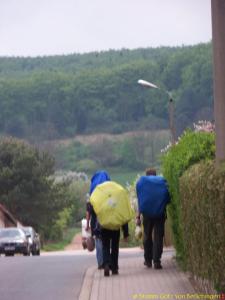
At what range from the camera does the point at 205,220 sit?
11266 millimetres

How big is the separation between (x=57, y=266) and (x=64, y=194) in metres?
65.2

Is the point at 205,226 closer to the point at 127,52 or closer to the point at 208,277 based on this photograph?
the point at 208,277

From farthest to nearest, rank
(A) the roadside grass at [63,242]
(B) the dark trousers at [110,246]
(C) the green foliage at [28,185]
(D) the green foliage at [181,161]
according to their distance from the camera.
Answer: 1. (A) the roadside grass at [63,242]
2. (C) the green foliage at [28,185]
3. (B) the dark trousers at [110,246]
4. (D) the green foliage at [181,161]

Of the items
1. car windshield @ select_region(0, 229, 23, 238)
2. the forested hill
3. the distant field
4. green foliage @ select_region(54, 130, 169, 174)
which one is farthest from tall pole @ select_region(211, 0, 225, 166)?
the forested hill

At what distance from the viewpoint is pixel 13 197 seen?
80188 millimetres

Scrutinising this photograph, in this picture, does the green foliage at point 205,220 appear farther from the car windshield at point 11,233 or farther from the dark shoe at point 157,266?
the car windshield at point 11,233

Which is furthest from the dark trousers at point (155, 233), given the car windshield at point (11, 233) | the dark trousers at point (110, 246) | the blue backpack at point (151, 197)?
the car windshield at point (11, 233)

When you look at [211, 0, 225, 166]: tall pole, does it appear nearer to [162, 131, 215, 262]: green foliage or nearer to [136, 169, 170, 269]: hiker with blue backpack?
[162, 131, 215, 262]: green foliage

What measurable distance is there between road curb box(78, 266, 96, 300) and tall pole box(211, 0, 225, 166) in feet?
10.3

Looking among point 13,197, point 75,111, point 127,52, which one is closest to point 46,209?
point 13,197

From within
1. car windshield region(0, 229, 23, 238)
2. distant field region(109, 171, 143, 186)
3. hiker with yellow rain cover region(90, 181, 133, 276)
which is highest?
hiker with yellow rain cover region(90, 181, 133, 276)

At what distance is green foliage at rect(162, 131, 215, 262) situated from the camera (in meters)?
15.6

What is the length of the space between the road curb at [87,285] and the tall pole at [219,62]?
123 inches

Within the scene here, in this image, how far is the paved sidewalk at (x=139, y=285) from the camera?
13.7 m
